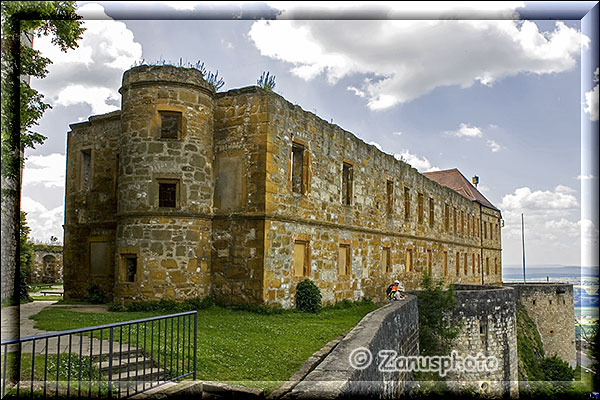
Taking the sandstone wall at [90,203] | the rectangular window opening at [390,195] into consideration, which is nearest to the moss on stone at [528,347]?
the rectangular window opening at [390,195]

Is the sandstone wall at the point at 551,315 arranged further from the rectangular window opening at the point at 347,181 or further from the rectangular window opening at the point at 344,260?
the rectangular window opening at the point at 347,181

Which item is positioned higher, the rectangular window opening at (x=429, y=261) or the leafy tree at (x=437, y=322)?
the rectangular window opening at (x=429, y=261)

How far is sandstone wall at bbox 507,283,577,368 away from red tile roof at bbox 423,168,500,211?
8.54m

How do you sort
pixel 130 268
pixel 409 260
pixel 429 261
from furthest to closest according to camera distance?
pixel 429 261 → pixel 409 260 → pixel 130 268

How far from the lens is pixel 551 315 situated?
3080 centimetres

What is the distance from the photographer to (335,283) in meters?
15.6

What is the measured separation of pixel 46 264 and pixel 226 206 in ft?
60.8

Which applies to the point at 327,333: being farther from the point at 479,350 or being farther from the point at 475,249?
the point at 475,249

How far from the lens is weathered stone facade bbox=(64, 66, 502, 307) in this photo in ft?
41.5

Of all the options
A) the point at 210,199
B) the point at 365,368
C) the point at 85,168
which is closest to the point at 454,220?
the point at 210,199

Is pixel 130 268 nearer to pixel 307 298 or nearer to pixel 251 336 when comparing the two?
pixel 307 298

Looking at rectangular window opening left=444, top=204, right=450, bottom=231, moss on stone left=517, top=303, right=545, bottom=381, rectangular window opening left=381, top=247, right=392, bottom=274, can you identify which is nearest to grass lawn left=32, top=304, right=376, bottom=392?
rectangular window opening left=381, top=247, right=392, bottom=274

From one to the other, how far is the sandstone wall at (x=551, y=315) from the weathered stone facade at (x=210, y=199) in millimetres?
18736

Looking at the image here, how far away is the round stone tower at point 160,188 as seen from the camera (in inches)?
493
